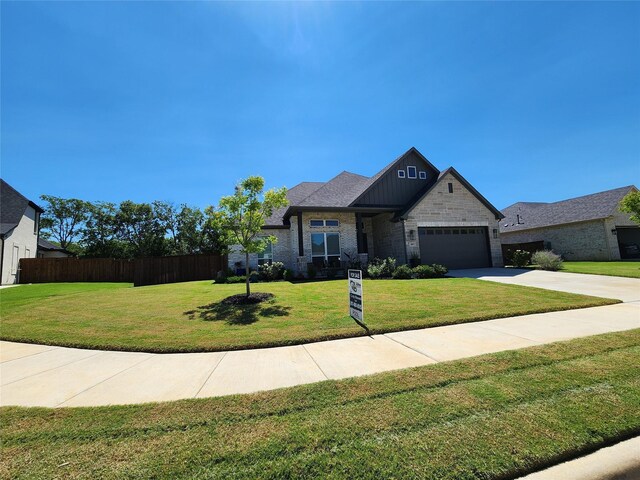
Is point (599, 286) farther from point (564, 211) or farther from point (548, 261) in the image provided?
point (564, 211)

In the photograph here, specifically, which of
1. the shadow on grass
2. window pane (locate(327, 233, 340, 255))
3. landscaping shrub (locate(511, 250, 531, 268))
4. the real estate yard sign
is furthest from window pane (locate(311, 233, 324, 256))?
landscaping shrub (locate(511, 250, 531, 268))

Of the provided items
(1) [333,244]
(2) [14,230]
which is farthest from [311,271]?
(2) [14,230]

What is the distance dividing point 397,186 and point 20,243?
96.6 ft

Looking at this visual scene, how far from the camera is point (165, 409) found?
10.1 ft

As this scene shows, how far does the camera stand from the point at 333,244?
17.8 metres

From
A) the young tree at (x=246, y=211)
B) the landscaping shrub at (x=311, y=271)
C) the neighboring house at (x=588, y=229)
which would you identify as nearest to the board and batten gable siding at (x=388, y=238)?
the landscaping shrub at (x=311, y=271)

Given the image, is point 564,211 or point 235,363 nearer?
point 235,363

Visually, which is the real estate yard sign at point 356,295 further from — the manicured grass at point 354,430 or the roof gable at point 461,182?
the roof gable at point 461,182

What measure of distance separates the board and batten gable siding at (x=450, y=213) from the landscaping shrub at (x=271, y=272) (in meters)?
7.86

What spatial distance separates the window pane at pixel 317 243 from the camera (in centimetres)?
1738

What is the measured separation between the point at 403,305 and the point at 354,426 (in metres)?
5.61

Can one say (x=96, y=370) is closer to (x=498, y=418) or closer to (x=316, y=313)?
(x=316, y=313)

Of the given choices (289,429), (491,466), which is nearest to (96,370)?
(289,429)

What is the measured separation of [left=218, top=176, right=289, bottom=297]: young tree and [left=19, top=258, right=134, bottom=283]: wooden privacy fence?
1786 cm
